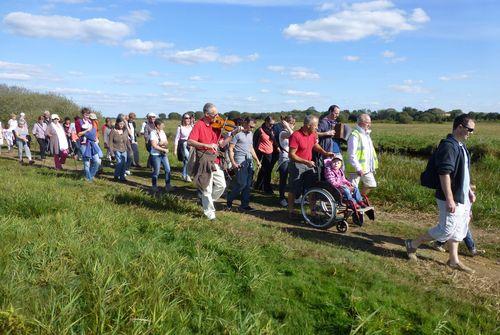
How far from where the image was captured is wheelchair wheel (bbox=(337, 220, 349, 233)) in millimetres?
7195

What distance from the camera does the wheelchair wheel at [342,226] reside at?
23.6 feet

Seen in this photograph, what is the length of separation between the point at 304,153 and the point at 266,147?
242 cm

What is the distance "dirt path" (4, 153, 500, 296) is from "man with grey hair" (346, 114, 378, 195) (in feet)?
3.11

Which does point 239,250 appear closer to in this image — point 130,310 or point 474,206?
point 130,310

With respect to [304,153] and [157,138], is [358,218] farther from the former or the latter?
[157,138]

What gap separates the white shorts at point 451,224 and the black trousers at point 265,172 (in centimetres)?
515

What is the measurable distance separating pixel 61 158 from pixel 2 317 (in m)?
10.5

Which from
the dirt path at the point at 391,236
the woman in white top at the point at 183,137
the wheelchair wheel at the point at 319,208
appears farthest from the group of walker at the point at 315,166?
the woman in white top at the point at 183,137

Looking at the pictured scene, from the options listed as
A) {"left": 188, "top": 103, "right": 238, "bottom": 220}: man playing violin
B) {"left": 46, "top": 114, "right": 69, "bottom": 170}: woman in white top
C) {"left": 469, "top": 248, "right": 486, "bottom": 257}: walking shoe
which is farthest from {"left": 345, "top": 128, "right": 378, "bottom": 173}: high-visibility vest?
{"left": 46, "top": 114, "right": 69, "bottom": 170}: woman in white top

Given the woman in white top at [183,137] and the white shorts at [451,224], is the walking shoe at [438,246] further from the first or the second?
the woman in white top at [183,137]

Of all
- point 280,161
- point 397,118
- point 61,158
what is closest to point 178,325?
point 280,161

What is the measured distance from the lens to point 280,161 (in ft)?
31.5

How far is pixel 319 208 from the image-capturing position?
742 cm

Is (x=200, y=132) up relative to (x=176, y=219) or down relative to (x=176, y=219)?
up
